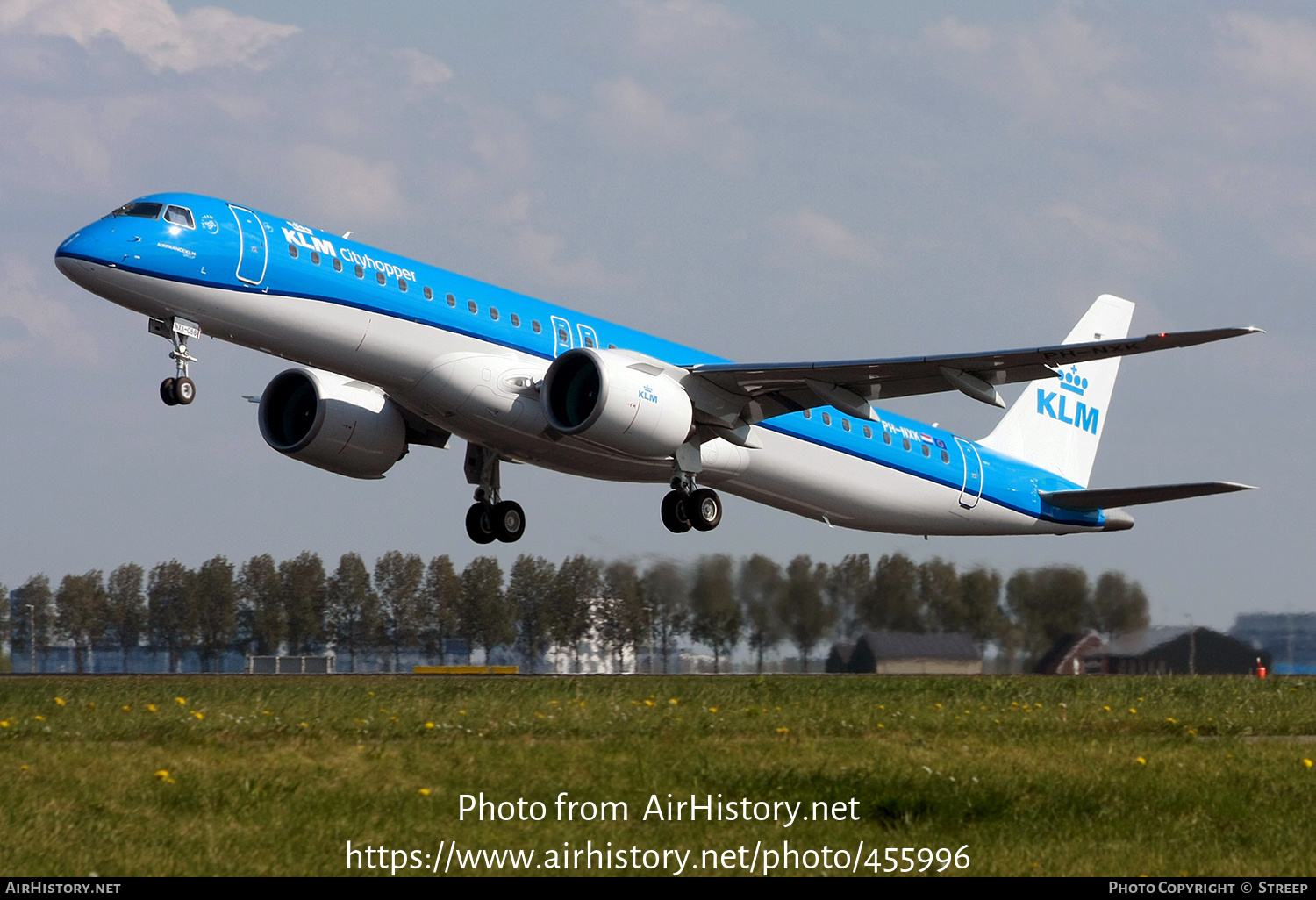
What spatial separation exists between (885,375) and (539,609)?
14.1m

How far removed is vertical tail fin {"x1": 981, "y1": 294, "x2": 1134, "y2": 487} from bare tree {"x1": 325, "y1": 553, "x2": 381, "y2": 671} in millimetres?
18378

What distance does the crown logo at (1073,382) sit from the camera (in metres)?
37.7

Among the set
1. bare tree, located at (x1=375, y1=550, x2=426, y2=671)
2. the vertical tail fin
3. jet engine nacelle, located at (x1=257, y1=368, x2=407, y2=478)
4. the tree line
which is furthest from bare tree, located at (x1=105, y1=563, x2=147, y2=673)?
the vertical tail fin

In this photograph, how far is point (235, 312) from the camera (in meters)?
23.5

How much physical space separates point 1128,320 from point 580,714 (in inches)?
1064

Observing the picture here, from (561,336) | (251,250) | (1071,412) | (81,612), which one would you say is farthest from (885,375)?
(81,612)

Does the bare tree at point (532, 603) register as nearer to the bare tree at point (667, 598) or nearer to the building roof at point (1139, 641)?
the bare tree at point (667, 598)

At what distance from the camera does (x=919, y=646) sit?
31531mm

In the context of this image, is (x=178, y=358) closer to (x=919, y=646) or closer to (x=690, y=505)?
(x=690, y=505)

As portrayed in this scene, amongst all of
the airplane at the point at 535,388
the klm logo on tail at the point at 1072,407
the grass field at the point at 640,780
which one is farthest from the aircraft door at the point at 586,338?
the klm logo on tail at the point at 1072,407

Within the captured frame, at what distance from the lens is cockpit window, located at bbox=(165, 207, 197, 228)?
76.1 ft

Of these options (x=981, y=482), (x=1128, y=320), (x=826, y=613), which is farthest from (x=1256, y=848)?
(x=1128, y=320)

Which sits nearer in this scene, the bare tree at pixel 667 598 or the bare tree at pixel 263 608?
the bare tree at pixel 667 598

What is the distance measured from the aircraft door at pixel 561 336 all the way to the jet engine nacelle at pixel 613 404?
1.03 m
